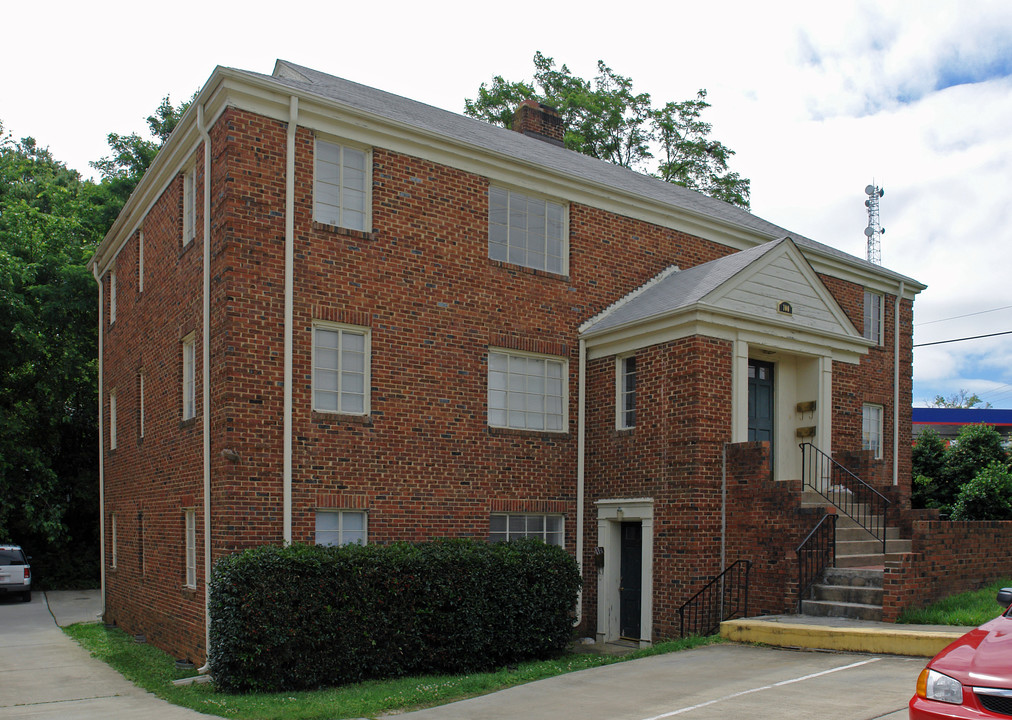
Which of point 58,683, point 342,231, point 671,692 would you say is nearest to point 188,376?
point 342,231

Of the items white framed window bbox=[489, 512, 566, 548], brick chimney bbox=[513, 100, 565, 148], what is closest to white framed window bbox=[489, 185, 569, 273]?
white framed window bbox=[489, 512, 566, 548]

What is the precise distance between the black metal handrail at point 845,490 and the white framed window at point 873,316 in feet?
21.0

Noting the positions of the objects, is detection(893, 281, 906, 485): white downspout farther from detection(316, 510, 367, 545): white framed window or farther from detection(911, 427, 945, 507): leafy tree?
detection(316, 510, 367, 545): white framed window

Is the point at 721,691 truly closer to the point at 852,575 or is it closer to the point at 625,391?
the point at 852,575

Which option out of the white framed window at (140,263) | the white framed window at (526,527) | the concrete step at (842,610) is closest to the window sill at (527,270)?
the white framed window at (526,527)

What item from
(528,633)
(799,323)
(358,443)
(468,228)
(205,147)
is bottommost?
(528,633)

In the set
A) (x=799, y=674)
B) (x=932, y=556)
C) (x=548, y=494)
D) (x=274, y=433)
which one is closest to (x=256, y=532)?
(x=274, y=433)

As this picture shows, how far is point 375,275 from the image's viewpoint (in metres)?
13.3

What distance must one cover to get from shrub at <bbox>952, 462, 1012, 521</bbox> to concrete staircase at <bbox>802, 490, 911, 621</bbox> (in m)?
9.39

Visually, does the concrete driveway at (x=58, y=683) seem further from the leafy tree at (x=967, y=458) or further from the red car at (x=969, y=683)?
the leafy tree at (x=967, y=458)

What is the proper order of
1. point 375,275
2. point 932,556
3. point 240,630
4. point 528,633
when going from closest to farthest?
point 240,630, point 932,556, point 528,633, point 375,275

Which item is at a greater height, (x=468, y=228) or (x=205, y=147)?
(x=205, y=147)

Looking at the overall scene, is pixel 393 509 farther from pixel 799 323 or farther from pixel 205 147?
pixel 799 323

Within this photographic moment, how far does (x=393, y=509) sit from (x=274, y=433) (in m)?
2.17
